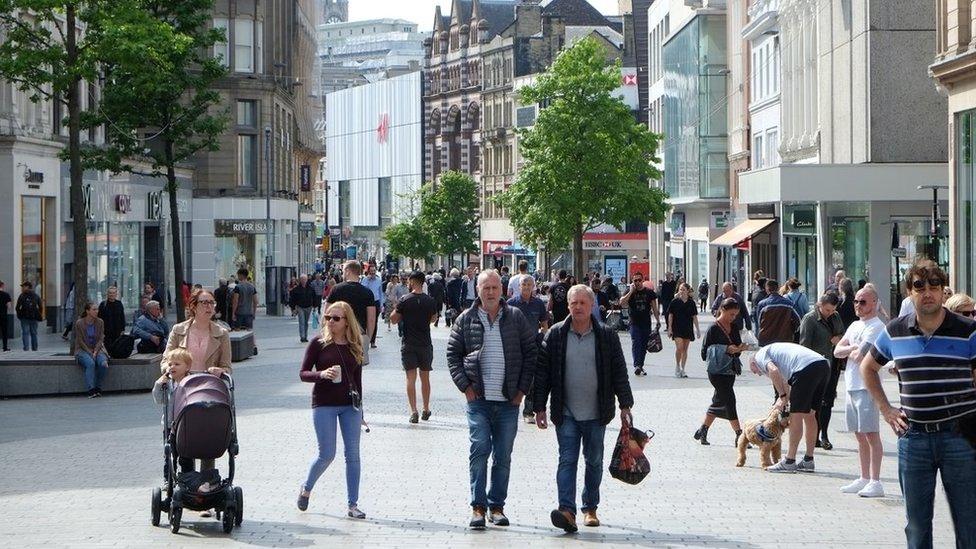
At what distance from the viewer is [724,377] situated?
54.3ft

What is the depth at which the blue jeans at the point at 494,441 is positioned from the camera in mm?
11617

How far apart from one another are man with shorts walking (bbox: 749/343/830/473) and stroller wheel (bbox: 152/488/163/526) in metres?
5.72

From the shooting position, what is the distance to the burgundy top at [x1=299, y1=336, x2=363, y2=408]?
12.1 metres

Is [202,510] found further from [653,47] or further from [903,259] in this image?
[653,47]

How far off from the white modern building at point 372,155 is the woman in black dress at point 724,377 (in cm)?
13328

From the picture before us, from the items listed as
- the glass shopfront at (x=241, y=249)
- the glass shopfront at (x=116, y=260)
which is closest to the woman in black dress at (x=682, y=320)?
the glass shopfront at (x=116, y=260)

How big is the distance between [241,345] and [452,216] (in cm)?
9411

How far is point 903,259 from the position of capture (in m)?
37.9

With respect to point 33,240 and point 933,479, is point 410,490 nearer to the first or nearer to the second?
point 933,479

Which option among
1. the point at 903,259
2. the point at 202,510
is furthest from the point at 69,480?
the point at 903,259

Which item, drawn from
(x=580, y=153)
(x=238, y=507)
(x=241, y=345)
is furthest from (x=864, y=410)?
(x=580, y=153)

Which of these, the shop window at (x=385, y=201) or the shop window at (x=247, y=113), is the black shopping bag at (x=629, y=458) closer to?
the shop window at (x=247, y=113)

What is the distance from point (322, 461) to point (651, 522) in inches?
94.0

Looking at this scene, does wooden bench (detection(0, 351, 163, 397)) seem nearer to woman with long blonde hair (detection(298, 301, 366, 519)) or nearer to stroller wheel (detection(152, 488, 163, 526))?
woman with long blonde hair (detection(298, 301, 366, 519))
